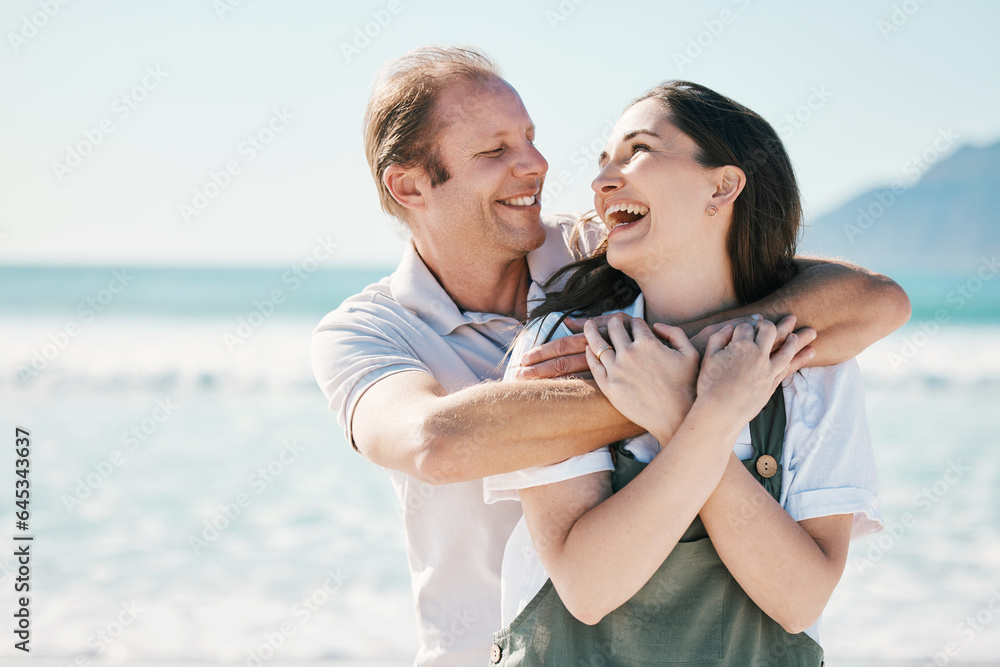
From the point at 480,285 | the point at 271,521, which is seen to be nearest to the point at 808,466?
the point at 480,285

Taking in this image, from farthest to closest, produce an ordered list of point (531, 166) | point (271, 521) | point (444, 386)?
point (271, 521), point (531, 166), point (444, 386)

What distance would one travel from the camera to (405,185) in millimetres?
2984

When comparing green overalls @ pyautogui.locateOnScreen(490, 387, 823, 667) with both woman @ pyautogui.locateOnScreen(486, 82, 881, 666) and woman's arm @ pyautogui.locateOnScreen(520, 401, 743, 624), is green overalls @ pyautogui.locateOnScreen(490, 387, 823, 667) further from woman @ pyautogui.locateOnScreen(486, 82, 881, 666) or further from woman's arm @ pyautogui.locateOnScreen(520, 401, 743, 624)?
woman's arm @ pyautogui.locateOnScreen(520, 401, 743, 624)

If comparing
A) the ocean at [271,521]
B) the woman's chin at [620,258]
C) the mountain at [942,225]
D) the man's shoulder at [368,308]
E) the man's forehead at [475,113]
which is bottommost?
the mountain at [942,225]

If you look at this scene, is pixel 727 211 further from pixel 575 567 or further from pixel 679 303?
pixel 575 567

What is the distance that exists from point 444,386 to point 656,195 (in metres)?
0.96

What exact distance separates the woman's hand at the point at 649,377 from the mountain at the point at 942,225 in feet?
98.2

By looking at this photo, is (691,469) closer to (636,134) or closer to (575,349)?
(575,349)

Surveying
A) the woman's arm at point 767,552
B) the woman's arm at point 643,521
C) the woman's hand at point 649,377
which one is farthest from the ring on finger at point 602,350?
the woman's arm at point 767,552

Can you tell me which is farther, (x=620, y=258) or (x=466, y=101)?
(x=466, y=101)

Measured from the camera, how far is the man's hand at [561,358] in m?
1.90

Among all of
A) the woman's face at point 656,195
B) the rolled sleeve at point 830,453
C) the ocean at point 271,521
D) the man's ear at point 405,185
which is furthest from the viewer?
the ocean at point 271,521

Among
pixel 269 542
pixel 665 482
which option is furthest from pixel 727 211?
pixel 269 542

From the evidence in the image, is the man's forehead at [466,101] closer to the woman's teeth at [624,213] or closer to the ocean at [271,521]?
the woman's teeth at [624,213]
